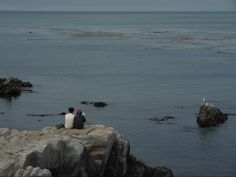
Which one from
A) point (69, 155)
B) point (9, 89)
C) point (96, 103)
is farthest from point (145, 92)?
point (69, 155)

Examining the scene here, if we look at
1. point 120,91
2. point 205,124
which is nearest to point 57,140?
point 205,124

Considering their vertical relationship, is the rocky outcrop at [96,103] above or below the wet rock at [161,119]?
above

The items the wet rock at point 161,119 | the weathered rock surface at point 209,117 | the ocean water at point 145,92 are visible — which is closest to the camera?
the ocean water at point 145,92

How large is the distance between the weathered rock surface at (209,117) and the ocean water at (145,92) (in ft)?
2.59

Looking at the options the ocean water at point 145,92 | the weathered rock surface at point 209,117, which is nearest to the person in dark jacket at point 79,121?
the ocean water at point 145,92

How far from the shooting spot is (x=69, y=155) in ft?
104

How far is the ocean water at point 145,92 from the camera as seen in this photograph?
146 ft

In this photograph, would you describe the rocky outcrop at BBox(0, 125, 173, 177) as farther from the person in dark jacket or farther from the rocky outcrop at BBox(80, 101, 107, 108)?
the rocky outcrop at BBox(80, 101, 107, 108)

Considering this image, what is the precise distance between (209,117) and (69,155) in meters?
23.9

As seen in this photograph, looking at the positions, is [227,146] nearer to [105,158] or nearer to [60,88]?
[105,158]

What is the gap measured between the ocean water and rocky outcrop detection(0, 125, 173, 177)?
5353 mm

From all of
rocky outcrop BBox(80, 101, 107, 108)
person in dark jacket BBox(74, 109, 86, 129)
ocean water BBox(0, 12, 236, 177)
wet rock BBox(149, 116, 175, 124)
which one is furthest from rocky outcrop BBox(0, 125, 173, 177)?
rocky outcrop BBox(80, 101, 107, 108)

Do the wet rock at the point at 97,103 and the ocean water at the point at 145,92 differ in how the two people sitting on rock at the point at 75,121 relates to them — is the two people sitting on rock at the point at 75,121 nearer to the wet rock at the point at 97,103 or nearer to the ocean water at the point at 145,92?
the ocean water at the point at 145,92

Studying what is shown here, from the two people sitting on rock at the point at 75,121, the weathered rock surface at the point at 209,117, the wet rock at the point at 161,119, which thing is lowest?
the wet rock at the point at 161,119
